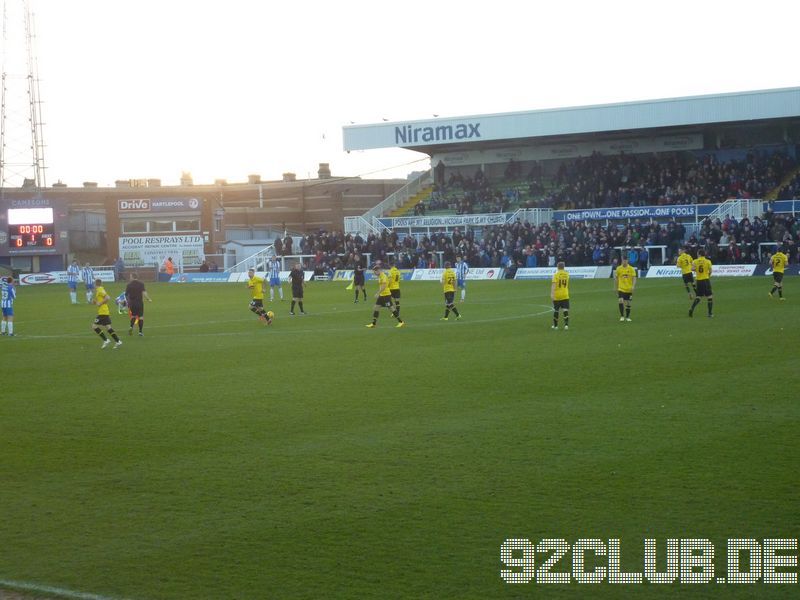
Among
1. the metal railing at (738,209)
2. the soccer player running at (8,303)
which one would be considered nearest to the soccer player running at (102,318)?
the soccer player running at (8,303)

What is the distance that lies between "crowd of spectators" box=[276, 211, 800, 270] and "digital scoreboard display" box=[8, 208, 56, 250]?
16.9 m

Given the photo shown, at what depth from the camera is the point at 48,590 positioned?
7.60 metres

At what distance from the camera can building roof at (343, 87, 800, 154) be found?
5988 centimetres

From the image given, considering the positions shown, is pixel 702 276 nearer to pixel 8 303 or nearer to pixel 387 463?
pixel 387 463

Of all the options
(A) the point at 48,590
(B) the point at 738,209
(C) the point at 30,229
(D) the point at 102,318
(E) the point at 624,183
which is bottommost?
(A) the point at 48,590

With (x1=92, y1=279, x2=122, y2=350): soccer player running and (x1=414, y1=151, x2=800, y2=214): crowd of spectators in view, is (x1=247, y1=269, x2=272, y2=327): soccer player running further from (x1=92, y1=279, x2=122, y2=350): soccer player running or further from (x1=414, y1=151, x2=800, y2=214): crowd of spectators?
(x1=414, y1=151, x2=800, y2=214): crowd of spectators

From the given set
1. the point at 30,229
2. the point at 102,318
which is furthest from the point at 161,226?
the point at 102,318

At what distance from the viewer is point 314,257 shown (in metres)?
65.8

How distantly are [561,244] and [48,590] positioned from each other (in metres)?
50.2

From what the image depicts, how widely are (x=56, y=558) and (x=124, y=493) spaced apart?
1.98 meters

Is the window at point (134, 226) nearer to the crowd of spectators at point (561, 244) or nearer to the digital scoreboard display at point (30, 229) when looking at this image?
the digital scoreboard display at point (30, 229)

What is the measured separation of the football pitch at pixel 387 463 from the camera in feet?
26.2

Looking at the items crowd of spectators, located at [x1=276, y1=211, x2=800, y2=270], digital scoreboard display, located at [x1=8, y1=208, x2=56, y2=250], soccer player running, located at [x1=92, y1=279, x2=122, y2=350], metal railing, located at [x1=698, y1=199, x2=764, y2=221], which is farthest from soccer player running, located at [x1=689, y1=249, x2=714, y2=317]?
digital scoreboard display, located at [x1=8, y1=208, x2=56, y2=250]

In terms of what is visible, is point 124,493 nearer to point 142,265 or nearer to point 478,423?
point 478,423
